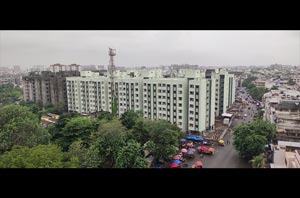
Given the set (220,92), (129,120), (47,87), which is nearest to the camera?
(129,120)

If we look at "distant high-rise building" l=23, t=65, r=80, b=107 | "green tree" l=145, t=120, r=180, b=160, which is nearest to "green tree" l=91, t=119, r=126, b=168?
"green tree" l=145, t=120, r=180, b=160

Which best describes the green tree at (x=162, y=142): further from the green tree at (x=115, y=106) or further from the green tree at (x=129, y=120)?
the green tree at (x=115, y=106)

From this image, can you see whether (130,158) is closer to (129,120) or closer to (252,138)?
(129,120)

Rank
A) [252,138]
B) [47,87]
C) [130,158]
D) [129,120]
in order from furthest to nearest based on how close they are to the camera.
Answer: [47,87]
[129,120]
[252,138]
[130,158]

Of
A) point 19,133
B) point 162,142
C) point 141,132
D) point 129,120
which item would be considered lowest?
point 162,142

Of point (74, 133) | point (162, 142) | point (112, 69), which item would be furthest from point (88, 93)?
point (162, 142)

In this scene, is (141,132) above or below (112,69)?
below
